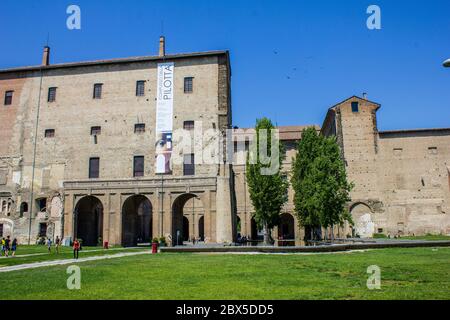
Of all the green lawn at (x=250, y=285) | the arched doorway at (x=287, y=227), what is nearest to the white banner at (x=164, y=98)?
the green lawn at (x=250, y=285)

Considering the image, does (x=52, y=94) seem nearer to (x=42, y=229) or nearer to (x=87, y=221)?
(x=87, y=221)

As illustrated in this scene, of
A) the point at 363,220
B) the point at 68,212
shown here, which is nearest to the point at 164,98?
the point at 68,212

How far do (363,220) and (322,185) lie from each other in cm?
1232

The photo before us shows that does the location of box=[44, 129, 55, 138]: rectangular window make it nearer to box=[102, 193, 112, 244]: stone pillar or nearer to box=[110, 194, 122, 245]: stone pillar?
box=[102, 193, 112, 244]: stone pillar

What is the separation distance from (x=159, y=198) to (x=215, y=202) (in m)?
5.40

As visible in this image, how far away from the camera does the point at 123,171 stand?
3825cm

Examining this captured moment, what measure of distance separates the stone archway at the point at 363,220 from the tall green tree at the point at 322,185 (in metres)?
8.45

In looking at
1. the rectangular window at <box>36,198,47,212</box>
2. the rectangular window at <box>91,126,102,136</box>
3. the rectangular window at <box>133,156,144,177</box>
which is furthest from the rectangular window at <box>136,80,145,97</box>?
the rectangular window at <box>36,198,47,212</box>

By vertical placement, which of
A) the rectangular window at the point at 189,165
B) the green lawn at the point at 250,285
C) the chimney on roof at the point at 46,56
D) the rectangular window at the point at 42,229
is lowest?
the green lawn at the point at 250,285

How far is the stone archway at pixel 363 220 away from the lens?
45.2 metres

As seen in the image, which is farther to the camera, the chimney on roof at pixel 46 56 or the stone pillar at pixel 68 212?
the chimney on roof at pixel 46 56

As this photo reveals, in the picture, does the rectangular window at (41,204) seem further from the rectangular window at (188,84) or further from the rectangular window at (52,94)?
the rectangular window at (188,84)
